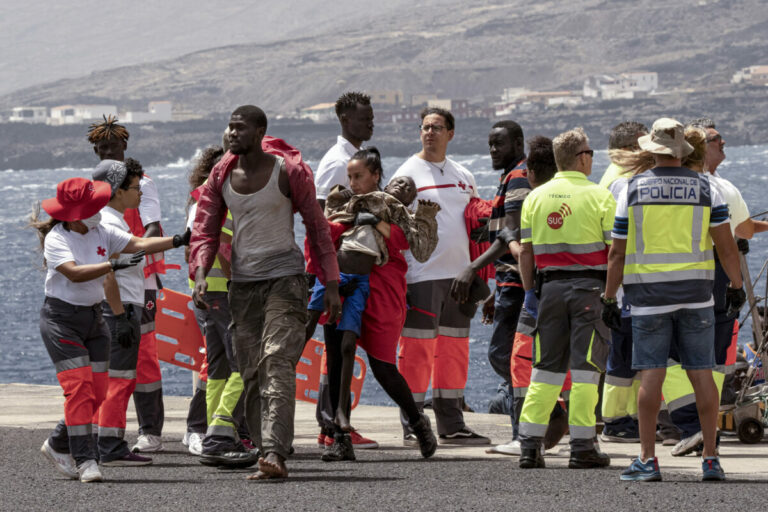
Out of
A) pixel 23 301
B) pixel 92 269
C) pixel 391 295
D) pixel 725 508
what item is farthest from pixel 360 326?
pixel 23 301

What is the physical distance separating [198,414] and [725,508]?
12.3ft

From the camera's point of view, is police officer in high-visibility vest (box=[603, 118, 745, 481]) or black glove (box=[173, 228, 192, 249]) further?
black glove (box=[173, 228, 192, 249])

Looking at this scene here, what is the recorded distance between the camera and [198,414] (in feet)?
28.3

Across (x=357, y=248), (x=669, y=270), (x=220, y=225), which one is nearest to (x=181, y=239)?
(x=220, y=225)

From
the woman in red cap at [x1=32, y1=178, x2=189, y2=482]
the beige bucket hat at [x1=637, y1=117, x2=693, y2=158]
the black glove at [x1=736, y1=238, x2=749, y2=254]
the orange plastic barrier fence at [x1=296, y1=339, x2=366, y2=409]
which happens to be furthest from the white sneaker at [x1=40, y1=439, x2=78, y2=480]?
the black glove at [x1=736, y1=238, x2=749, y2=254]

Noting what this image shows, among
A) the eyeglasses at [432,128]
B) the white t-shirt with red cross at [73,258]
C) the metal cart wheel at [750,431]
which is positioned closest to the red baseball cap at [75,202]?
the white t-shirt with red cross at [73,258]

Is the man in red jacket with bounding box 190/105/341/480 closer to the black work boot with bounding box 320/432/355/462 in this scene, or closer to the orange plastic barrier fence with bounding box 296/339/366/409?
the black work boot with bounding box 320/432/355/462

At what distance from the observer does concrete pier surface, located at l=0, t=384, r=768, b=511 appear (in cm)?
610

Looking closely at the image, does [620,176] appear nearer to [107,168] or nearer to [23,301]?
[107,168]

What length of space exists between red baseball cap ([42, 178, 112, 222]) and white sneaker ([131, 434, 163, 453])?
1.89 m

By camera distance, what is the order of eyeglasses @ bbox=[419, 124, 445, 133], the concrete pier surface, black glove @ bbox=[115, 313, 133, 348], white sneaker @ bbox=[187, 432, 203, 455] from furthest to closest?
eyeglasses @ bbox=[419, 124, 445, 133], white sneaker @ bbox=[187, 432, 203, 455], black glove @ bbox=[115, 313, 133, 348], the concrete pier surface

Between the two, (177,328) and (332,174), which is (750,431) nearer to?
(332,174)

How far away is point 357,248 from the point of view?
308 inches

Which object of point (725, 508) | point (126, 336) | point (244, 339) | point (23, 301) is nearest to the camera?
point (725, 508)
